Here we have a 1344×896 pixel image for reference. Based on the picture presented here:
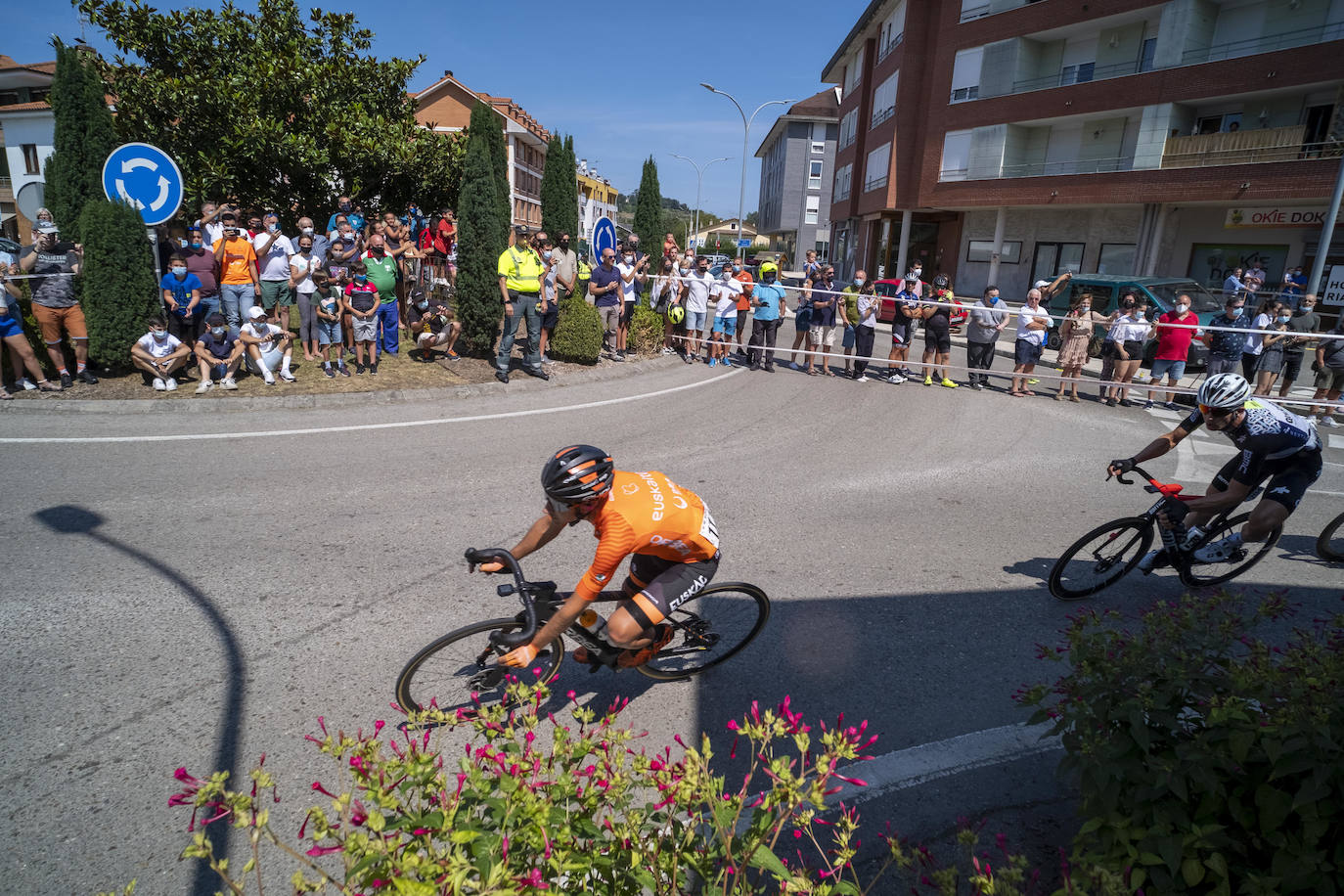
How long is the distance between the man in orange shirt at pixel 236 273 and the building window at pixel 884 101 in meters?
34.7

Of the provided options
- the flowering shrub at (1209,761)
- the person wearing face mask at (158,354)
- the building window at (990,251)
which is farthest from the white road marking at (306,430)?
the building window at (990,251)

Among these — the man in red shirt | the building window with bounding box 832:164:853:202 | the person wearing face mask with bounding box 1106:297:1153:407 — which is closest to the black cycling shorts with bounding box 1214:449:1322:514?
the person wearing face mask with bounding box 1106:297:1153:407

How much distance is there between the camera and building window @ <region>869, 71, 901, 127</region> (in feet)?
125

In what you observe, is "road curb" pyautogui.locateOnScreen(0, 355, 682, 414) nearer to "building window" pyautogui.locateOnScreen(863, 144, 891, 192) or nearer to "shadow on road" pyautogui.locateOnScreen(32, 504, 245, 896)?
"shadow on road" pyautogui.locateOnScreen(32, 504, 245, 896)

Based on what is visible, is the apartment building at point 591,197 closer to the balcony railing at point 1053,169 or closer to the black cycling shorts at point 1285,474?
the balcony railing at point 1053,169

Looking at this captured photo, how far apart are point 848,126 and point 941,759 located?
167ft

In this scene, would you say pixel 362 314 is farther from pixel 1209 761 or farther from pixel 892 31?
pixel 892 31

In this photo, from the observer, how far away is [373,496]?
6.56 m

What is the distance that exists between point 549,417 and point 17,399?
614 cm

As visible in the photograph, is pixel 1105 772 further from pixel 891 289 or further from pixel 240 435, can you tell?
pixel 891 289

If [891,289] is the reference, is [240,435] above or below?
below

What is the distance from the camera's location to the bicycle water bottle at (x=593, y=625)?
3.75 meters

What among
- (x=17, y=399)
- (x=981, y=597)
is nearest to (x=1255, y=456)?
(x=981, y=597)

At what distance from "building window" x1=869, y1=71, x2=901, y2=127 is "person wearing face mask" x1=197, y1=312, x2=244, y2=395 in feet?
117
